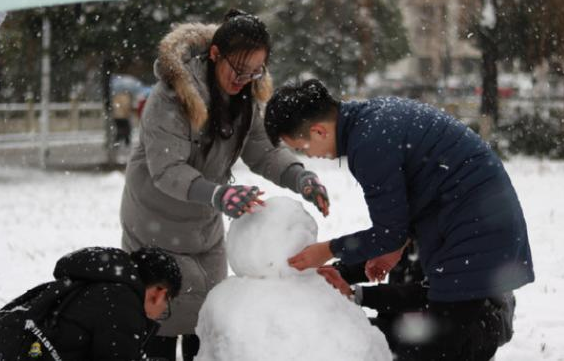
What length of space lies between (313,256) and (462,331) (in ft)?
Result: 1.92

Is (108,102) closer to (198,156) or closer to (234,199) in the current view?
(198,156)

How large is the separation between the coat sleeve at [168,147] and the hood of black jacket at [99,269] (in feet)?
1.12

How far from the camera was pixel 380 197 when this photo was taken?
96.6 inches

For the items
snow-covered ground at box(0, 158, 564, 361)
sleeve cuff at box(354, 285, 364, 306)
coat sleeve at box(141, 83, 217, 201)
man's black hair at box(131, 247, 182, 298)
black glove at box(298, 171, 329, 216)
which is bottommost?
snow-covered ground at box(0, 158, 564, 361)

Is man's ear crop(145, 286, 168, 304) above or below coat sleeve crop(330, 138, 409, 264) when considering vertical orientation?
below

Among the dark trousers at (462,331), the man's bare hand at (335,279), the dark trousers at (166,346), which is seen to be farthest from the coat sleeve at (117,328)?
the dark trousers at (462,331)

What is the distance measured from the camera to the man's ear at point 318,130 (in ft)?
8.28

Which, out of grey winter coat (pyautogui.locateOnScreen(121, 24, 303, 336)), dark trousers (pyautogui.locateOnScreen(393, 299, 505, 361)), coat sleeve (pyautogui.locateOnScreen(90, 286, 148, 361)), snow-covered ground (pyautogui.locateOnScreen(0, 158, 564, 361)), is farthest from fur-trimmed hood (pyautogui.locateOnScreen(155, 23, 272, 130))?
snow-covered ground (pyautogui.locateOnScreen(0, 158, 564, 361))

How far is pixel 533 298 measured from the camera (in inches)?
221

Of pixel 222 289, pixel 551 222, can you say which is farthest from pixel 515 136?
pixel 222 289

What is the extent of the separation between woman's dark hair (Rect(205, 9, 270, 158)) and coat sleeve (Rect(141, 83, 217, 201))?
16 cm

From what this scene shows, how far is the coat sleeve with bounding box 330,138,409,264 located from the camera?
242cm

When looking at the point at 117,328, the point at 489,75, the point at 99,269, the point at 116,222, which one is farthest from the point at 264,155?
the point at 489,75

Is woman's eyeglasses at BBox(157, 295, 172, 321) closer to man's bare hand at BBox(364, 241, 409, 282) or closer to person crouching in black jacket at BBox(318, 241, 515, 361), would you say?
person crouching in black jacket at BBox(318, 241, 515, 361)
